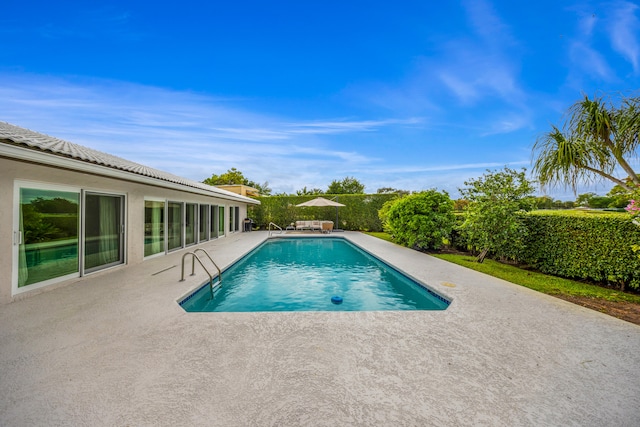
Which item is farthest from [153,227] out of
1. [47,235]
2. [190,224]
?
[47,235]

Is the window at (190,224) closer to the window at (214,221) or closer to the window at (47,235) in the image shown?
the window at (214,221)

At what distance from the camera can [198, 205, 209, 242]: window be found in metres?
13.9

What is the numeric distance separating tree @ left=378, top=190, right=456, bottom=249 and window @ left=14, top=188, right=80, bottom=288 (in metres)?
11.4

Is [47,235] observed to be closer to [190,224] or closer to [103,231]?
[103,231]

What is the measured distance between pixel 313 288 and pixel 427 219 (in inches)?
281

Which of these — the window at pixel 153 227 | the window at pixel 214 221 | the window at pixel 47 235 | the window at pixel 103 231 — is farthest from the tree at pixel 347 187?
the window at pixel 47 235

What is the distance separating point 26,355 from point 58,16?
519 inches

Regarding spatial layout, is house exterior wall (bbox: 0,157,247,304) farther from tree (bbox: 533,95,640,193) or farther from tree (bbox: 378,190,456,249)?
tree (bbox: 533,95,640,193)

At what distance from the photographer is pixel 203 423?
7.13ft

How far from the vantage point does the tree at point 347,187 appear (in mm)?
53584

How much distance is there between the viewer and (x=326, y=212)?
22.9 m

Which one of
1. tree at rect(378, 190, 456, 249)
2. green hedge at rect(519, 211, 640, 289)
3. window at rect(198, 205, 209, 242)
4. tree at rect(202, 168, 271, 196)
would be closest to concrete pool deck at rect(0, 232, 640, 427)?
green hedge at rect(519, 211, 640, 289)

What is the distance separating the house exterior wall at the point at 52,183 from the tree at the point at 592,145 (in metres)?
10.7

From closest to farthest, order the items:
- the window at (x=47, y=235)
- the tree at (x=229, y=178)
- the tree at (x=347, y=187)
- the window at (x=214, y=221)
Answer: the window at (x=47, y=235), the window at (x=214, y=221), the tree at (x=229, y=178), the tree at (x=347, y=187)
